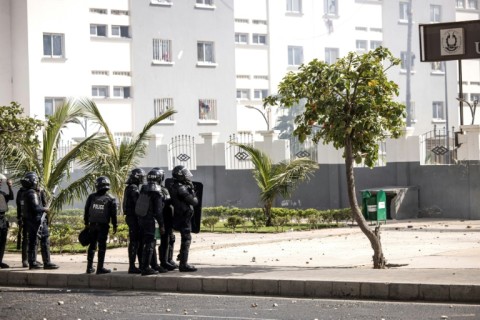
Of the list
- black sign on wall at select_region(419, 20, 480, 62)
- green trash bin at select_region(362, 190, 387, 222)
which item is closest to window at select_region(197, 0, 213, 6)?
green trash bin at select_region(362, 190, 387, 222)

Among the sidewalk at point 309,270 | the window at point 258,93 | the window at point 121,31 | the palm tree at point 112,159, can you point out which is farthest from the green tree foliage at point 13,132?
the window at point 258,93

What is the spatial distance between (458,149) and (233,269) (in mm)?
15925

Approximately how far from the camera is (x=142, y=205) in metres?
18.4

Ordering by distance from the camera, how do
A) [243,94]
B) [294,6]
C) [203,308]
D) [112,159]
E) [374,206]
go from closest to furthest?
[203,308], [112,159], [374,206], [243,94], [294,6]

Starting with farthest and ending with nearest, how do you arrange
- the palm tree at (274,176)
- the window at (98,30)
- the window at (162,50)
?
the window at (162,50)
the window at (98,30)
the palm tree at (274,176)

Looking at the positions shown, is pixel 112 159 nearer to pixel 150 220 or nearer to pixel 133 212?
pixel 133 212

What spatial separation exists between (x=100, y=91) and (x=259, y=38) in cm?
1602

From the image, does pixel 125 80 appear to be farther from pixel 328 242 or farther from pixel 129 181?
pixel 129 181

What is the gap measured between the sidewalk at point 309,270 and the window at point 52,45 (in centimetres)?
3501

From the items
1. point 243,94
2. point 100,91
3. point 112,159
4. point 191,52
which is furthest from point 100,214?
point 243,94

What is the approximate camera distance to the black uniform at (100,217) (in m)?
19.0

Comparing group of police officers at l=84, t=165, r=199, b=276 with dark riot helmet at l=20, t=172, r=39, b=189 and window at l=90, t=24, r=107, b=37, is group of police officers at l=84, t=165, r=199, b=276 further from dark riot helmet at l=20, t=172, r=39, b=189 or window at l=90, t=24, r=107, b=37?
window at l=90, t=24, r=107, b=37

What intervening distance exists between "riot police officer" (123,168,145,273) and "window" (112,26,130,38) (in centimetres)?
4774

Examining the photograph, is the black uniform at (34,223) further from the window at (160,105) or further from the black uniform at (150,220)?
the window at (160,105)
